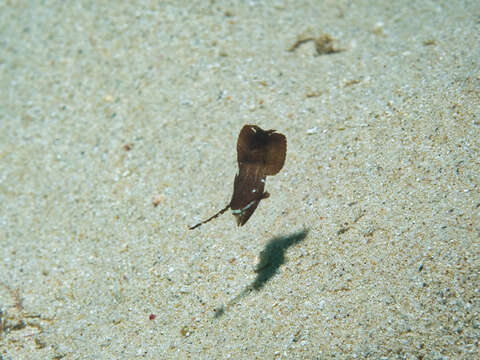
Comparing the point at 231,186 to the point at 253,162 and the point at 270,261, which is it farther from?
the point at 253,162

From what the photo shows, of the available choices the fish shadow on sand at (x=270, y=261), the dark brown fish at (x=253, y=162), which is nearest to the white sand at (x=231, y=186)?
the fish shadow on sand at (x=270, y=261)

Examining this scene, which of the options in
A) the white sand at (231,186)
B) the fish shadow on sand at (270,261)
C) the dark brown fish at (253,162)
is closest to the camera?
the dark brown fish at (253,162)

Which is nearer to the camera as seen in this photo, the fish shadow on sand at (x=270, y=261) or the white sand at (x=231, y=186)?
the white sand at (x=231, y=186)

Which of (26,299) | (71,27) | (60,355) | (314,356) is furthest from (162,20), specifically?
(314,356)

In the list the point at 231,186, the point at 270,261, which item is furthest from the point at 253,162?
the point at 231,186

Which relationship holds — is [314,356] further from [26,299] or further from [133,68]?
[133,68]

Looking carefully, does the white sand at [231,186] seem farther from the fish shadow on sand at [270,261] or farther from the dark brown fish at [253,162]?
the dark brown fish at [253,162]
